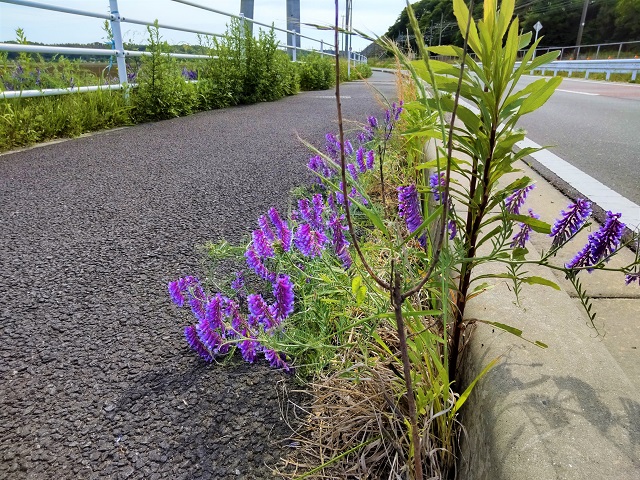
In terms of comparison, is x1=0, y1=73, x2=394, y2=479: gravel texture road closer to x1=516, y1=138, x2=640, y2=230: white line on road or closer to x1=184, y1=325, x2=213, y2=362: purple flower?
x1=184, y1=325, x2=213, y2=362: purple flower

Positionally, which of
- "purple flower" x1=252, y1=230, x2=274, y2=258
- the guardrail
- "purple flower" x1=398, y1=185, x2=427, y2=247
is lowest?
"purple flower" x1=252, y1=230, x2=274, y2=258

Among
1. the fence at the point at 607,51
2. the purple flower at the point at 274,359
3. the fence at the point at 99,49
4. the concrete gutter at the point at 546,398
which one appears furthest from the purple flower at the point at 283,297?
the fence at the point at 607,51

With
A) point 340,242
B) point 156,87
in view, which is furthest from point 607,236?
point 156,87

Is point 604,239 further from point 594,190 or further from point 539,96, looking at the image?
point 594,190

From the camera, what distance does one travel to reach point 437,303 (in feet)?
4.40

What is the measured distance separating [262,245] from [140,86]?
17.6 ft

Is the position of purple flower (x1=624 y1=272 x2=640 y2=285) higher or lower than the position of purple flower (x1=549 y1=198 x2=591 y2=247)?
lower

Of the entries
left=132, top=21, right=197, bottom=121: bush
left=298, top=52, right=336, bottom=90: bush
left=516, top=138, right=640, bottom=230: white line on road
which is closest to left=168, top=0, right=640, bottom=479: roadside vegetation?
left=516, top=138, right=640, bottom=230: white line on road

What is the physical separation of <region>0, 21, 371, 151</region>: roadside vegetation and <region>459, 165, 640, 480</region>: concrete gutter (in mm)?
4016

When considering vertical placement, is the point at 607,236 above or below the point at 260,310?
above

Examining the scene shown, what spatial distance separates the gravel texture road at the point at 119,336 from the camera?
127 centimetres

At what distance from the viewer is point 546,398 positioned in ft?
3.09

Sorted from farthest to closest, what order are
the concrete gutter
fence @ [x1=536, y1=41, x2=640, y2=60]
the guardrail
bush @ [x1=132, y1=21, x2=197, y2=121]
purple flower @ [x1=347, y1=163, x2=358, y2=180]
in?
fence @ [x1=536, y1=41, x2=640, y2=60] < the guardrail < bush @ [x1=132, y1=21, x2=197, y2=121] < purple flower @ [x1=347, y1=163, x2=358, y2=180] < the concrete gutter

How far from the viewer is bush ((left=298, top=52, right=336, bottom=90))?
1297 centimetres
